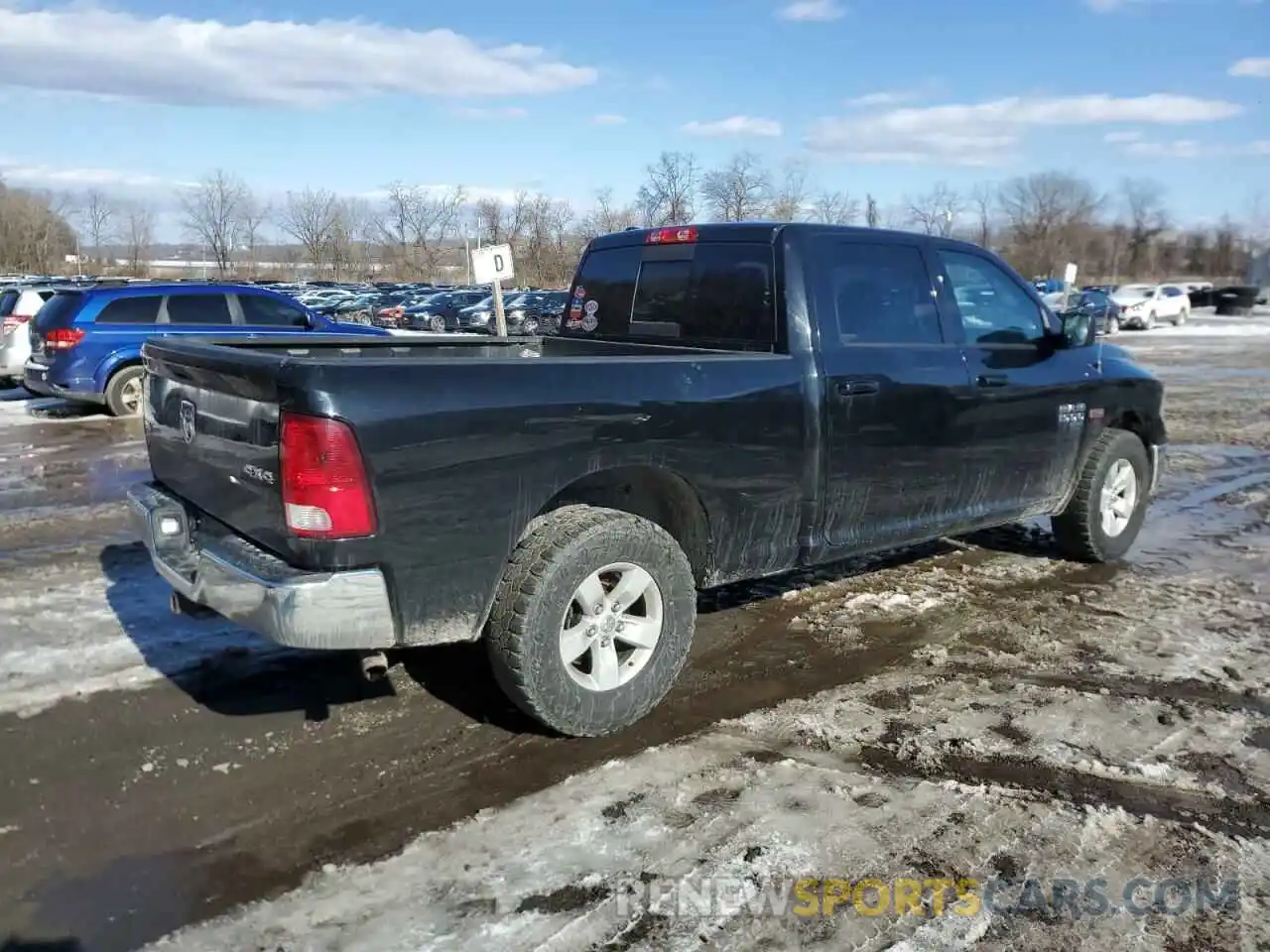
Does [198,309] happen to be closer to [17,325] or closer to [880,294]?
[17,325]

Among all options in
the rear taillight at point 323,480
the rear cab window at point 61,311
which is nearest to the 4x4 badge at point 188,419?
the rear taillight at point 323,480

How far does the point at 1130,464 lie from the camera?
6.47 meters

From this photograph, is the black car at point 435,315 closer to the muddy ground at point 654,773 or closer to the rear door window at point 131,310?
the rear door window at point 131,310

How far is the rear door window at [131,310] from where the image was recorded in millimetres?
12750

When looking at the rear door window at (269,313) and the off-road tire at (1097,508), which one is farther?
the rear door window at (269,313)

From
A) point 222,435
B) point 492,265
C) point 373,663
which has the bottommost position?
point 373,663

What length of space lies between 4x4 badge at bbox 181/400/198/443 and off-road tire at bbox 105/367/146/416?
984 centimetres

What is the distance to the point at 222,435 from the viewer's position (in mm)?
3662

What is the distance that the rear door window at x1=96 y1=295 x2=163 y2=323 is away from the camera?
41.8 ft

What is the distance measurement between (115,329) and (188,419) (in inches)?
397

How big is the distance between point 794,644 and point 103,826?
3003 mm

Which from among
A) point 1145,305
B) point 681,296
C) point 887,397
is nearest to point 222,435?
point 681,296

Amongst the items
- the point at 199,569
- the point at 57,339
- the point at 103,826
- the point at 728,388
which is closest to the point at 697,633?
the point at 728,388

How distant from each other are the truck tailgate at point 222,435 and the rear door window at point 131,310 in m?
9.62
